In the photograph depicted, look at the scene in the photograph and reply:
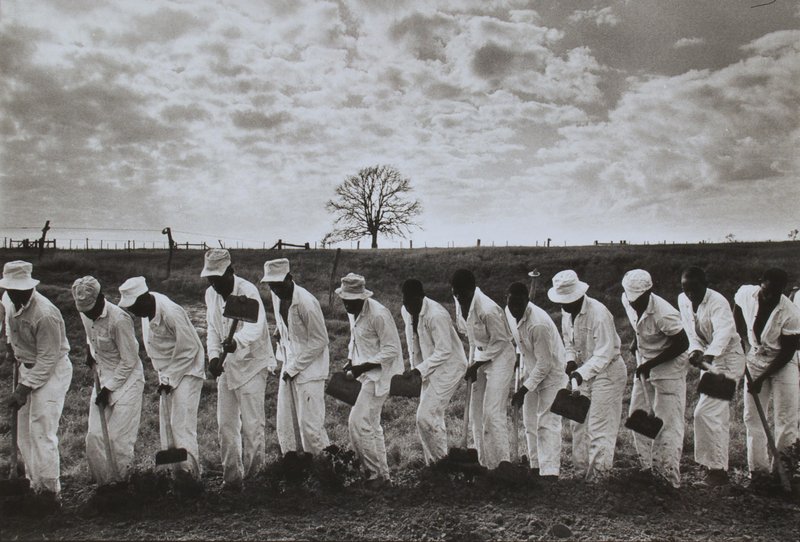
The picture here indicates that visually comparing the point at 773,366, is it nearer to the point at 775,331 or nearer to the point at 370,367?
the point at 775,331

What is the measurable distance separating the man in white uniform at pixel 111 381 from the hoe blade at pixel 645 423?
497 centimetres

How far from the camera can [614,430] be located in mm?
6297

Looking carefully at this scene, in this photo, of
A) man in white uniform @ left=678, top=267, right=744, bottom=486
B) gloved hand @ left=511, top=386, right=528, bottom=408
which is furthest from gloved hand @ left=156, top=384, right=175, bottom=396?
man in white uniform @ left=678, top=267, right=744, bottom=486

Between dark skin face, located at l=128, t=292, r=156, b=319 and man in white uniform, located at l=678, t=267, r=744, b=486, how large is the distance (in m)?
5.63

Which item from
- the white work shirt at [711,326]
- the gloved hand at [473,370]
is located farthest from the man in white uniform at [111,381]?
the white work shirt at [711,326]

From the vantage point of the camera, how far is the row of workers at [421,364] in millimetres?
6000

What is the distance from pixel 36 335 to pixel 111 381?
2.95 ft

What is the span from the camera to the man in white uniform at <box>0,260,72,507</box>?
5.69m

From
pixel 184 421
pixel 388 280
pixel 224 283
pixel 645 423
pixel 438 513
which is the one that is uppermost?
pixel 224 283

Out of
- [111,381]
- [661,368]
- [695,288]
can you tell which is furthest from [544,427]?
[111,381]

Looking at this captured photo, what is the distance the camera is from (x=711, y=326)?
6781mm

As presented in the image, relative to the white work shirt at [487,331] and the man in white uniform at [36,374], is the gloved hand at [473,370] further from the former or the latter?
the man in white uniform at [36,374]

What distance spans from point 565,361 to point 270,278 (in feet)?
10.8

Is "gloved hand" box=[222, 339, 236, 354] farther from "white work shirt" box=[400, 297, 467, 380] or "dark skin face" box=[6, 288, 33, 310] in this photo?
"dark skin face" box=[6, 288, 33, 310]
